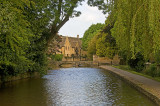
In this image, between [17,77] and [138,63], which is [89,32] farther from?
[17,77]

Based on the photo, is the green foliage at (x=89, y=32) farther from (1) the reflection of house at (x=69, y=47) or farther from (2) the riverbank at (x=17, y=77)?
Answer: (2) the riverbank at (x=17, y=77)

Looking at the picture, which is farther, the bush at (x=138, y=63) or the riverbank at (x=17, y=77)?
the bush at (x=138, y=63)

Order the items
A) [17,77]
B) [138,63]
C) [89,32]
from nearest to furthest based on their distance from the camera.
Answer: [17,77] → [138,63] → [89,32]

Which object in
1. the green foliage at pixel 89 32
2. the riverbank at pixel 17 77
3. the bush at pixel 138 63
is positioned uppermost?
the green foliage at pixel 89 32

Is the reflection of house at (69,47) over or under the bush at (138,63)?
over

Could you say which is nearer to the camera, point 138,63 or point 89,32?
point 138,63

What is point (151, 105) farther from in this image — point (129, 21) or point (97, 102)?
point (129, 21)

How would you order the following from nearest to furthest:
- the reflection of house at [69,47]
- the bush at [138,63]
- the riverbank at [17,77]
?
1. the riverbank at [17,77]
2. the bush at [138,63]
3. the reflection of house at [69,47]

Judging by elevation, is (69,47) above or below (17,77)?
above

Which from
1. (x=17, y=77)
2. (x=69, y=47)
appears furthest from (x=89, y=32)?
(x=17, y=77)

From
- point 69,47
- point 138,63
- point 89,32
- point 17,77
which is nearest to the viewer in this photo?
point 17,77

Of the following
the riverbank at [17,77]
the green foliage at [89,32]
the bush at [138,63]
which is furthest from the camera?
the green foliage at [89,32]

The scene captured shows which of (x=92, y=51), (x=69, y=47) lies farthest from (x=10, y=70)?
(x=69, y=47)

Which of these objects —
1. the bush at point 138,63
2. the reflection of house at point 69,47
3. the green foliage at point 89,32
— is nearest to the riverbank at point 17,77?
the bush at point 138,63
